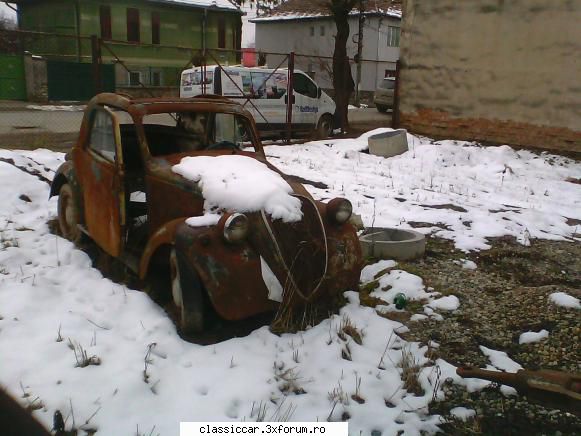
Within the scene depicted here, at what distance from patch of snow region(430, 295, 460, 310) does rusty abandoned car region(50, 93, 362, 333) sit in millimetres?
683

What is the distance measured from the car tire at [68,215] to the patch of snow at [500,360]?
3.83 metres

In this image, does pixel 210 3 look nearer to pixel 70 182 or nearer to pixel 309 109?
pixel 309 109

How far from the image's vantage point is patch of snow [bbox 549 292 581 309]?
4.33 metres

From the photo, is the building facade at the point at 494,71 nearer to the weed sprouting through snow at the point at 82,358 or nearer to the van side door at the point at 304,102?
the van side door at the point at 304,102

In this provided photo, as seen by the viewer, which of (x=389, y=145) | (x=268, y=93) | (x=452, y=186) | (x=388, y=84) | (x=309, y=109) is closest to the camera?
(x=452, y=186)

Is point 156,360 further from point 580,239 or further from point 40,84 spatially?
point 40,84

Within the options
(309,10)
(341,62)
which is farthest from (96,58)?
(309,10)

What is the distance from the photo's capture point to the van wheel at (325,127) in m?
14.8

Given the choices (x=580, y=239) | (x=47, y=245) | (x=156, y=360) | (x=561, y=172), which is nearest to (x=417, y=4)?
(x=561, y=172)

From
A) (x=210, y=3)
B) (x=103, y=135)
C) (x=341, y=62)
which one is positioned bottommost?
(x=103, y=135)

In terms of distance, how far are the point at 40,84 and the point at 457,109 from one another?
1932cm

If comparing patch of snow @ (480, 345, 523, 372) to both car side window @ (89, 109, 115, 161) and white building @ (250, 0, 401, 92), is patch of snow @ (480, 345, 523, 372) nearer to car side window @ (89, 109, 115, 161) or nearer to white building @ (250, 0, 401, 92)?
car side window @ (89, 109, 115, 161)

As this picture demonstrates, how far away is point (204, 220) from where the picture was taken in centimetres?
373

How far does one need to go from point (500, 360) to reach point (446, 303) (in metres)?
0.85
